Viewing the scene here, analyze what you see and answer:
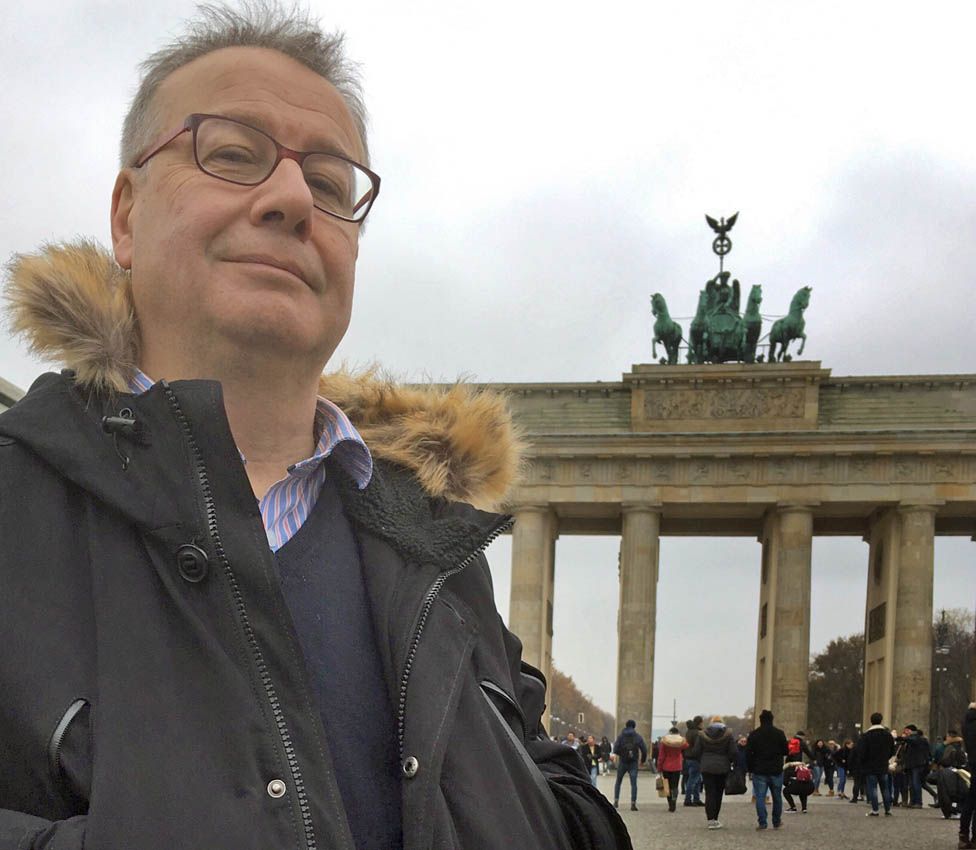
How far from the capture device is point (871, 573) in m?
47.1

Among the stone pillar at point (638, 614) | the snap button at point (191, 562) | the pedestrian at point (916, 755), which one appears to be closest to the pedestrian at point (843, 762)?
the pedestrian at point (916, 755)

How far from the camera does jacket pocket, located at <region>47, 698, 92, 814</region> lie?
1.57 metres

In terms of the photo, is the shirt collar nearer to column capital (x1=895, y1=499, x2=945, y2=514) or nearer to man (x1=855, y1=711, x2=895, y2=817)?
man (x1=855, y1=711, x2=895, y2=817)

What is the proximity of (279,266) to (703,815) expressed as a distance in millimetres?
20152

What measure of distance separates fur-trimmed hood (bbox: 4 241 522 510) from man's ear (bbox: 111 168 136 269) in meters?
0.06

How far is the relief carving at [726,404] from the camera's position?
144 ft

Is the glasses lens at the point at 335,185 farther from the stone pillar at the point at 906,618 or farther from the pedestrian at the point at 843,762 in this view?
the stone pillar at the point at 906,618

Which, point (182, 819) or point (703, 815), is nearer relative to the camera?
point (182, 819)

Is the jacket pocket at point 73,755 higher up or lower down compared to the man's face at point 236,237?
lower down

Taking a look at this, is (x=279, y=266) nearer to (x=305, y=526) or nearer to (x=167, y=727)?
(x=305, y=526)

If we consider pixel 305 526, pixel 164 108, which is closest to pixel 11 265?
pixel 164 108

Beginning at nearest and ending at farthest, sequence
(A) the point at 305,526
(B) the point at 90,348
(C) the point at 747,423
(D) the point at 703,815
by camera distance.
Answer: (B) the point at 90,348, (A) the point at 305,526, (D) the point at 703,815, (C) the point at 747,423

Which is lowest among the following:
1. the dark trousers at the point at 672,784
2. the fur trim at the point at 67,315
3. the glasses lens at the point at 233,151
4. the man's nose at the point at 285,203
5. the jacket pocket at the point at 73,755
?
the dark trousers at the point at 672,784

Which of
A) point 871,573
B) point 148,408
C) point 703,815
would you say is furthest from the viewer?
point 871,573
